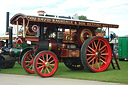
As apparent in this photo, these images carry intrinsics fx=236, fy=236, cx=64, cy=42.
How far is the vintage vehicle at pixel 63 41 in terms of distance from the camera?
9.01 metres

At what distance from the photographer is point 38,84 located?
6941 mm

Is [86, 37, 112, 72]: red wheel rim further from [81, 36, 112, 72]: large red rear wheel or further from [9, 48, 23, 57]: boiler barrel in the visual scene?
[9, 48, 23, 57]: boiler barrel

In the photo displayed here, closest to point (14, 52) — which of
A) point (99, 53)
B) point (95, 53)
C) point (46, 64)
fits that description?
point (46, 64)

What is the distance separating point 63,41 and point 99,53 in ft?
5.20

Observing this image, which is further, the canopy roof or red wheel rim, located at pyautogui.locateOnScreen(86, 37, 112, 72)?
red wheel rim, located at pyautogui.locateOnScreen(86, 37, 112, 72)

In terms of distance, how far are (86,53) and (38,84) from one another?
10.6ft

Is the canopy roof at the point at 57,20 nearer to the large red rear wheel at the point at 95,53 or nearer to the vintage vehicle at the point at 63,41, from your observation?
the vintage vehicle at the point at 63,41

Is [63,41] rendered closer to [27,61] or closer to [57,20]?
[57,20]

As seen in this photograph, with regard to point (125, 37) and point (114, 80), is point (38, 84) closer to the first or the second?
point (114, 80)

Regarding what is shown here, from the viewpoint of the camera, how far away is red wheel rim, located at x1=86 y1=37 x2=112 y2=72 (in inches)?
382

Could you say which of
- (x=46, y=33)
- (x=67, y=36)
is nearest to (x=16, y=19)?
(x=46, y=33)

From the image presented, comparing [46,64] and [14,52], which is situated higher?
[14,52]

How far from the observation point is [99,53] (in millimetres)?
9852

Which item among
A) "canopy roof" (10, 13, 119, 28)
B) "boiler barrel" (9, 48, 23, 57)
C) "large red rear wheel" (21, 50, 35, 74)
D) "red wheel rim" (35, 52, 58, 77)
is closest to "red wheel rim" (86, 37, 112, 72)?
"canopy roof" (10, 13, 119, 28)
